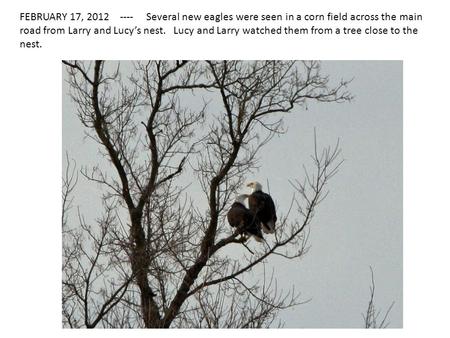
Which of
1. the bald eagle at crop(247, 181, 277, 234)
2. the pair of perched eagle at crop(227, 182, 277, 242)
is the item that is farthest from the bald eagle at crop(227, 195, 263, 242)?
the bald eagle at crop(247, 181, 277, 234)

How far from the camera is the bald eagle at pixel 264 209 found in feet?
42.7

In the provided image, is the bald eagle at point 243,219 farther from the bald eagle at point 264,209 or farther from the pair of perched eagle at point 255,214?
the bald eagle at point 264,209

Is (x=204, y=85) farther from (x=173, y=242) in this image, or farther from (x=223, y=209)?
(x=173, y=242)

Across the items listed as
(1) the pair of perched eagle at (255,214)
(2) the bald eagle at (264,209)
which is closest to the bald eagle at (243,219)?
(1) the pair of perched eagle at (255,214)

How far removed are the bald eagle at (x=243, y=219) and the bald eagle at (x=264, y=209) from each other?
0.15 meters

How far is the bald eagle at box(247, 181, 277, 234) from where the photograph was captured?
13008 mm

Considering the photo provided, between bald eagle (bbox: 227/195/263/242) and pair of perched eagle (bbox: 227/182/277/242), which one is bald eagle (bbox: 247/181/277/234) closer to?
pair of perched eagle (bbox: 227/182/277/242)

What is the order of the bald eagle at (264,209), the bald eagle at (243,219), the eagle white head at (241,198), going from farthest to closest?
1. the bald eagle at (264,209)
2. the eagle white head at (241,198)
3. the bald eagle at (243,219)

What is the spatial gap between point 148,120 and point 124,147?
22.3 inches

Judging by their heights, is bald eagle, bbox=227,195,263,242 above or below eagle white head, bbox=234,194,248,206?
below

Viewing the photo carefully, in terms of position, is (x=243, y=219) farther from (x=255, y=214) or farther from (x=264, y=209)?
(x=264, y=209)

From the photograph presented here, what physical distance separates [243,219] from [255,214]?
18 centimetres
